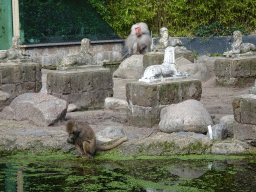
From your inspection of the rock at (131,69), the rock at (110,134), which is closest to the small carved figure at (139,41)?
the rock at (131,69)

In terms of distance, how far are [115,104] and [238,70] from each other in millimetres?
4072

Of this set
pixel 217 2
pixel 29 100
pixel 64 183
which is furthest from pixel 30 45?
pixel 64 183

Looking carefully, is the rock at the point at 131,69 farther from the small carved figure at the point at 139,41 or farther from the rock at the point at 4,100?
the rock at the point at 4,100

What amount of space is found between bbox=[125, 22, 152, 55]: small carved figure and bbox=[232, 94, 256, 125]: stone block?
Answer: 1108cm

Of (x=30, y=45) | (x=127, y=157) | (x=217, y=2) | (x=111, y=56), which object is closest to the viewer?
(x=127, y=157)

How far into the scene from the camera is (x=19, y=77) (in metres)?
9.37

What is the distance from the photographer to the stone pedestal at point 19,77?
361 inches

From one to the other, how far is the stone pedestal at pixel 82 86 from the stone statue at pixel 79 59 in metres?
0.12

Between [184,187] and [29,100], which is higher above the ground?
[29,100]

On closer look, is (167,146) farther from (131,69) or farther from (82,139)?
(131,69)

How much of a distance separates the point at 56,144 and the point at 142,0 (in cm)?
1504

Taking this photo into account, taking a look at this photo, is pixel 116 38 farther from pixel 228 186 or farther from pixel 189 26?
pixel 228 186

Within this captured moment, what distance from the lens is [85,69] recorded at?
30.2 feet

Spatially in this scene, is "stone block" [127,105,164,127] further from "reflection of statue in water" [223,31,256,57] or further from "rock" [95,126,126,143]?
"reflection of statue in water" [223,31,256,57]
